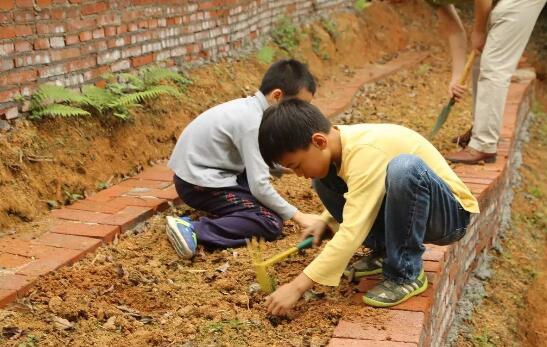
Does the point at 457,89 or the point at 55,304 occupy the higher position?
the point at 457,89

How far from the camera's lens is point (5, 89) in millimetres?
3676

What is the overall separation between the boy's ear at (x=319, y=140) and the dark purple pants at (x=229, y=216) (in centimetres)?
103

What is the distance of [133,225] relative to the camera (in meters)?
3.62

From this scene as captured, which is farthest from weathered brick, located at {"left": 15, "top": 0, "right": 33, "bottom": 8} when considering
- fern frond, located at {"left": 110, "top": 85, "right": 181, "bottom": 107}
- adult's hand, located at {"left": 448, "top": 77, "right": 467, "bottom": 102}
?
adult's hand, located at {"left": 448, "top": 77, "right": 467, "bottom": 102}

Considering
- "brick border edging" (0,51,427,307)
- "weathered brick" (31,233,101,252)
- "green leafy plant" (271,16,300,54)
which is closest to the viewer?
"brick border edging" (0,51,427,307)

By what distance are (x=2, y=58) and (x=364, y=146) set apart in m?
2.12

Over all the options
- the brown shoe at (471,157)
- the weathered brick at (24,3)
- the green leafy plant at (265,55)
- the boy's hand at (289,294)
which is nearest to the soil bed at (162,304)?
the boy's hand at (289,294)

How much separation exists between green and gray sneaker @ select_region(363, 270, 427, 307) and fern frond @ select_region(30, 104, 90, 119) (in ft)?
6.64

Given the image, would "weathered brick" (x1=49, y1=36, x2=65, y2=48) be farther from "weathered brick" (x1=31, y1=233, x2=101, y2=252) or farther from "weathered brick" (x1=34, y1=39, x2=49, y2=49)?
"weathered brick" (x1=31, y1=233, x2=101, y2=252)

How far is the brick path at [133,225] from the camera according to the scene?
2545 mm

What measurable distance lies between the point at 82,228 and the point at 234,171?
837 mm

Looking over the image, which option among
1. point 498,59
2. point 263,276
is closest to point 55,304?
point 263,276

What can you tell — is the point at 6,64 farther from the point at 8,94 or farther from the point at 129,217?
the point at 129,217

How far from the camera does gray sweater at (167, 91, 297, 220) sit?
3.50 meters
